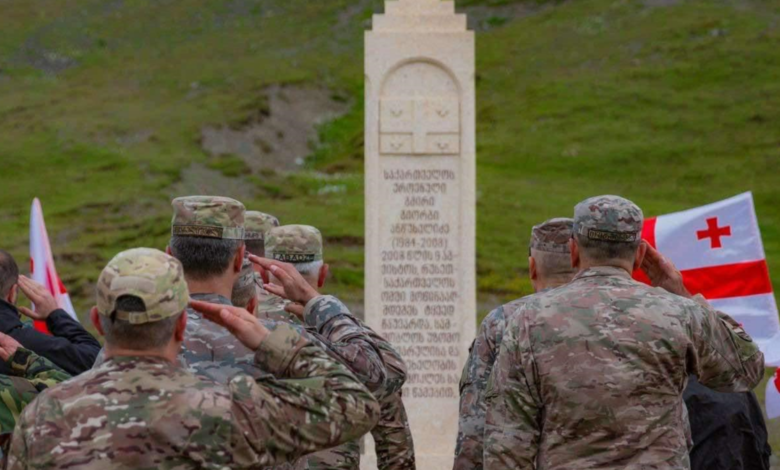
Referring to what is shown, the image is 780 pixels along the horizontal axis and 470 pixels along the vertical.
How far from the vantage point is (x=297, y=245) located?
478 centimetres

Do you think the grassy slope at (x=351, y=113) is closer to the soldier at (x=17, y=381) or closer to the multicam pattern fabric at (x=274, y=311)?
the multicam pattern fabric at (x=274, y=311)

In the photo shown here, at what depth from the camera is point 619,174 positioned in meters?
32.7

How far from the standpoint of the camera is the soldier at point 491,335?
4938 millimetres

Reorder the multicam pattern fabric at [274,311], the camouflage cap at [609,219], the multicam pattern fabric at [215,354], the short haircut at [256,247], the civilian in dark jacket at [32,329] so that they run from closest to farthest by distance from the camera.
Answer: the multicam pattern fabric at [215,354], the camouflage cap at [609,219], the multicam pattern fabric at [274,311], the civilian in dark jacket at [32,329], the short haircut at [256,247]

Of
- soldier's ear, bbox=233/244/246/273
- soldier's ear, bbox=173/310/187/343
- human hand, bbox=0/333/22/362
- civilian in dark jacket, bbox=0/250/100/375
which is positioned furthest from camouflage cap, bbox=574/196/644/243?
civilian in dark jacket, bbox=0/250/100/375

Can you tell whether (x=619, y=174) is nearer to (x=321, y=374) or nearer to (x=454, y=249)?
(x=454, y=249)

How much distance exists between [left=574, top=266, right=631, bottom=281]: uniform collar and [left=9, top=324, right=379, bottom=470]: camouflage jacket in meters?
1.35

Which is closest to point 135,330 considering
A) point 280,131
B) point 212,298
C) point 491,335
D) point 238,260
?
point 212,298

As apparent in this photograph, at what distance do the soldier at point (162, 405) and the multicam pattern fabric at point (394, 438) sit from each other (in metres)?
1.79

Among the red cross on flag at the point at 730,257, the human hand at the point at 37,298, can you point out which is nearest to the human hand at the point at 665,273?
the human hand at the point at 37,298

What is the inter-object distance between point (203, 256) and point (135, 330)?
25.2 inches

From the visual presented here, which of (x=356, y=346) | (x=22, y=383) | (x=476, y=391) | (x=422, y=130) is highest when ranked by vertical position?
(x=422, y=130)

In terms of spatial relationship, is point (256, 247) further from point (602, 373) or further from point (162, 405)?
point (162, 405)

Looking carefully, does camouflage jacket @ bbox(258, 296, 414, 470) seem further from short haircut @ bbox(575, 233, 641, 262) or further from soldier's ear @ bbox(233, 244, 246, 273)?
short haircut @ bbox(575, 233, 641, 262)
